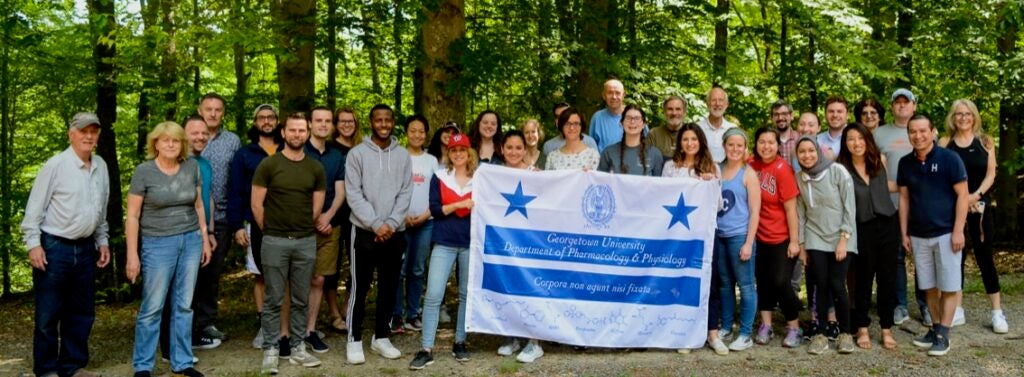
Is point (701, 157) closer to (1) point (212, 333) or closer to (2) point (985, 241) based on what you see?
(2) point (985, 241)

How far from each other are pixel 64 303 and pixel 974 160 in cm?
757

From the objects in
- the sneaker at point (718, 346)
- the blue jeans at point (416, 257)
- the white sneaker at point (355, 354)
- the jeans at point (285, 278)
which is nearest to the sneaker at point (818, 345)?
the sneaker at point (718, 346)

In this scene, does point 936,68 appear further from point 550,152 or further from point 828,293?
point 550,152

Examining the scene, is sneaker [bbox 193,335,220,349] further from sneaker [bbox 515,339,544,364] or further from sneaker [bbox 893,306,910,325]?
sneaker [bbox 893,306,910,325]

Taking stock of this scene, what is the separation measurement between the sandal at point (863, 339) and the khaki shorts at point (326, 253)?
4.57m

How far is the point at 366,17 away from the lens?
9.35m

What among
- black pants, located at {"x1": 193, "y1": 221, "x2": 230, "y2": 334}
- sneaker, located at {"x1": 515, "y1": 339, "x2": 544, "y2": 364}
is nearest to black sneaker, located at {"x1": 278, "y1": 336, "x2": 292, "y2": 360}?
black pants, located at {"x1": 193, "y1": 221, "x2": 230, "y2": 334}

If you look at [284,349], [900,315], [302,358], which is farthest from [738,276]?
[284,349]

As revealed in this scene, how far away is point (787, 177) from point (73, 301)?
5.55 meters

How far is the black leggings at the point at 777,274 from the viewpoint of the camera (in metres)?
6.15

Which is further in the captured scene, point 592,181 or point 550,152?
point 550,152

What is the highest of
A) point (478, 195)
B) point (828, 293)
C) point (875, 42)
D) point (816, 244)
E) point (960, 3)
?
point (960, 3)

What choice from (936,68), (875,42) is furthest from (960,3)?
(875,42)

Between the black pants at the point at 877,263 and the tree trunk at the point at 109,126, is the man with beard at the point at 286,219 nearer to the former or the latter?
the black pants at the point at 877,263
